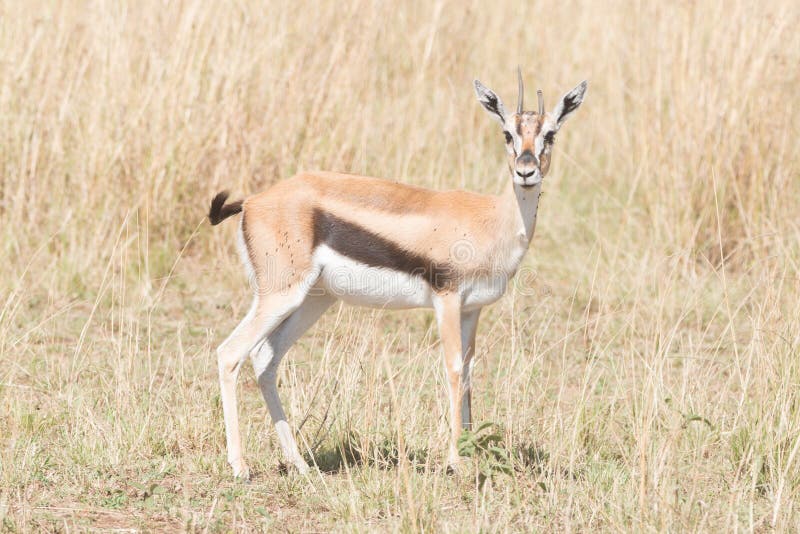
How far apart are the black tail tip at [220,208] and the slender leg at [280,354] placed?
20.2 inches

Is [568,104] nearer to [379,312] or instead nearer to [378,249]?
[378,249]

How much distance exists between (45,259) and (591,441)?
407 cm

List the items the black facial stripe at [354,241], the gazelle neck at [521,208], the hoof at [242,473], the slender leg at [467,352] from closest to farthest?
the hoof at [242,473], the black facial stripe at [354,241], the gazelle neck at [521,208], the slender leg at [467,352]

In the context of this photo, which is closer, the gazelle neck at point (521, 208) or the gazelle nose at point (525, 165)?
the gazelle nose at point (525, 165)

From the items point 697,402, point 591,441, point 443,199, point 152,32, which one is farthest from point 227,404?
point 152,32

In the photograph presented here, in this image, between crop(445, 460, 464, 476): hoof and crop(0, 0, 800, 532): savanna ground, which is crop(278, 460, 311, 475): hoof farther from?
crop(445, 460, 464, 476): hoof

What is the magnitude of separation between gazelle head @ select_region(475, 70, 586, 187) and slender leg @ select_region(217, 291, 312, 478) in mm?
1054

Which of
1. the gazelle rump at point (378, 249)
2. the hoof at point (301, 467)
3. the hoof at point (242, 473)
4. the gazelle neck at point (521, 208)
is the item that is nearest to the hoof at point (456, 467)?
the gazelle rump at point (378, 249)

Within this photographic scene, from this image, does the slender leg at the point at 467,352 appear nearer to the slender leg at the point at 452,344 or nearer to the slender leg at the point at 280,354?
the slender leg at the point at 452,344

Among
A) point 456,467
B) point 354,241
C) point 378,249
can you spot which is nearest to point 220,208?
point 354,241

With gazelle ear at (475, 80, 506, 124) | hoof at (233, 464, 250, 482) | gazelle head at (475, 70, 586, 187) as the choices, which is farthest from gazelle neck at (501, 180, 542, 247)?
hoof at (233, 464, 250, 482)

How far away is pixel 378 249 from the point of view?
500cm

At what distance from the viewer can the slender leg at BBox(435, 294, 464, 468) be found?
5.01m

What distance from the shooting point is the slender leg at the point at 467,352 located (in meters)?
5.25
